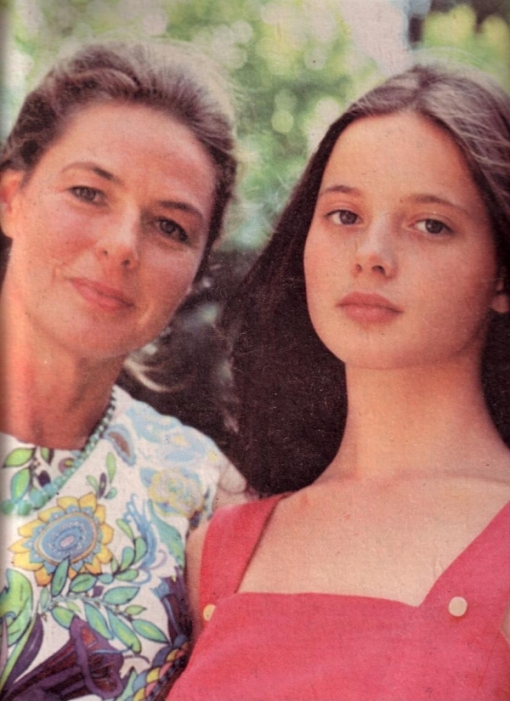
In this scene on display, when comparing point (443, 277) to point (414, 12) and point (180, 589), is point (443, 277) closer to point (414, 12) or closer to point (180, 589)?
point (414, 12)

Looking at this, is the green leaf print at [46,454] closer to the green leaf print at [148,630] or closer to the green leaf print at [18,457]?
the green leaf print at [18,457]

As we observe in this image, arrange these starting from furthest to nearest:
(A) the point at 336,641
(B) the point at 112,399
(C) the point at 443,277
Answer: (B) the point at 112,399
(C) the point at 443,277
(A) the point at 336,641

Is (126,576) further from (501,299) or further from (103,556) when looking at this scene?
(501,299)

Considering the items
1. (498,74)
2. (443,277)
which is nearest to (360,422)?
(443,277)

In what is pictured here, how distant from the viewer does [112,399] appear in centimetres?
309

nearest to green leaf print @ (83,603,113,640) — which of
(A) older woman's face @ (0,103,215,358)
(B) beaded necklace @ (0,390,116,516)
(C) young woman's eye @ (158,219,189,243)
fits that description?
(B) beaded necklace @ (0,390,116,516)

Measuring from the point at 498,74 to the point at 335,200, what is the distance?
65 cm

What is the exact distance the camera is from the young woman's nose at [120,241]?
3004 millimetres

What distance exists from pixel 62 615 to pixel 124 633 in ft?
0.65

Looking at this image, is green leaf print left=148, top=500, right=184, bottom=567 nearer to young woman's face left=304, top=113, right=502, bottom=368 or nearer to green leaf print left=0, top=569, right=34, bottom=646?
green leaf print left=0, top=569, right=34, bottom=646

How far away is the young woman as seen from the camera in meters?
2.73

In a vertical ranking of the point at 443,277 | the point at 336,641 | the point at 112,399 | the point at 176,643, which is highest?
the point at 443,277

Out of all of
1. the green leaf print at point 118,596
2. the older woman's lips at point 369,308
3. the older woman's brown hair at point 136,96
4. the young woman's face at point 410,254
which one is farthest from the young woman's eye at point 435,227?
the green leaf print at point 118,596

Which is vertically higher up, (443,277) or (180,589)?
(443,277)
